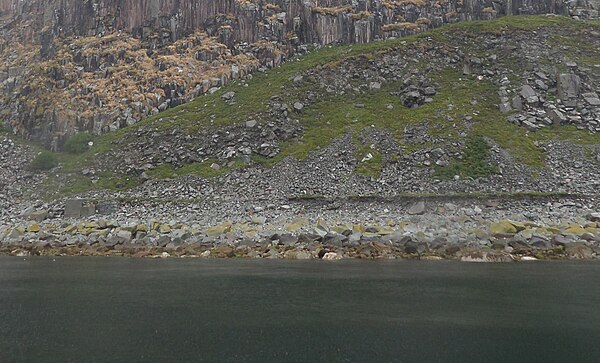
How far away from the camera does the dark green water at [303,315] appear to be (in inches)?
666

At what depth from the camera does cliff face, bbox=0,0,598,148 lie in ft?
281

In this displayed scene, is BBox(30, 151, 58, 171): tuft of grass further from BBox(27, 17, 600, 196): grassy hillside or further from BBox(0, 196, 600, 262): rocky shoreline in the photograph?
BBox(0, 196, 600, 262): rocky shoreline

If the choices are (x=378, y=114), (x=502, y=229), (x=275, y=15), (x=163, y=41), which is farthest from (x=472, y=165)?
(x=163, y=41)

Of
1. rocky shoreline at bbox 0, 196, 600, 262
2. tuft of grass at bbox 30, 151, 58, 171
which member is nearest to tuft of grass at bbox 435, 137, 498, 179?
rocky shoreline at bbox 0, 196, 600, 262

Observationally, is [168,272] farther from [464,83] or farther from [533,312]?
[464,83]

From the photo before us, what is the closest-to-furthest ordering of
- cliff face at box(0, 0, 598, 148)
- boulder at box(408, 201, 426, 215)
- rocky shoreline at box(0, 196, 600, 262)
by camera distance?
rocky shoreline at box(0, 196, 600, 262) → boulder at box(408, 201, 426, 215) → cliff face at box(0, 0, 598, 148)

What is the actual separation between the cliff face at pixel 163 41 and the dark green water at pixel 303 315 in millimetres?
54614

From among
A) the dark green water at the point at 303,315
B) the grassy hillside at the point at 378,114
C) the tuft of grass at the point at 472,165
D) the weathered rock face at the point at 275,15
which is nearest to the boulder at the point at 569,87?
the grassy hillside at the point at 378,114

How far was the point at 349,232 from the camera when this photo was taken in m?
49.2

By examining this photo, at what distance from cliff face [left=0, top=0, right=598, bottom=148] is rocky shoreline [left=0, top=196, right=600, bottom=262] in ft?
106

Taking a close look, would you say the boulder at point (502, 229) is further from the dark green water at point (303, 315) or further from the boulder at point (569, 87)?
the boulder at point (569, 87)

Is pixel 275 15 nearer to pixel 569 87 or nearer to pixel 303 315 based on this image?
pixel 569 87

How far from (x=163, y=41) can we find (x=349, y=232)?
212 ft

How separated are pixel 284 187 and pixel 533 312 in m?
41.3
